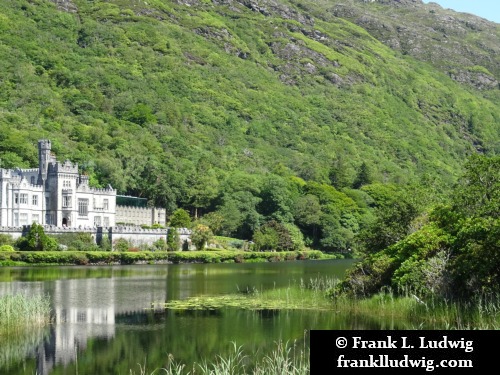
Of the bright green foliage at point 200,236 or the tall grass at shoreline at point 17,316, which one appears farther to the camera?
the bright green foliage at point 200,236

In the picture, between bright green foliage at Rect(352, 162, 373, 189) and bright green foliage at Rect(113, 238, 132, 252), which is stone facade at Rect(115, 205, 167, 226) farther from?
bright green foliage at Rect(352, 162, 373, 189)

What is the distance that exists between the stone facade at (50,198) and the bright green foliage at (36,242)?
912 centimetres

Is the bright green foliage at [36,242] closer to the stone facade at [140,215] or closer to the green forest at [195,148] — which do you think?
the stone facade at [140,215]

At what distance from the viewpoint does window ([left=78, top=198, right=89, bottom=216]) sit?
9162 centimetres

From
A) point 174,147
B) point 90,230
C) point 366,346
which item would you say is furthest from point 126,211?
point 366,346

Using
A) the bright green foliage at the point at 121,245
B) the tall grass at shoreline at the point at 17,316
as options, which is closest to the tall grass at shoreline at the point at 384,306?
the tall grass at shoreline at the point at 17,316

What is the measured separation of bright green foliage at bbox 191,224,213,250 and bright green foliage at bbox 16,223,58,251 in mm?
19536

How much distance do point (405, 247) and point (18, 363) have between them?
1661 cm

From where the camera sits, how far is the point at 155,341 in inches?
1001

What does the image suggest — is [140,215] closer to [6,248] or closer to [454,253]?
[6,248]

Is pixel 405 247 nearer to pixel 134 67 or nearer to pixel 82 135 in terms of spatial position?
pixel 82 135

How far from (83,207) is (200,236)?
14.6m

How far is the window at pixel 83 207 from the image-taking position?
301ft

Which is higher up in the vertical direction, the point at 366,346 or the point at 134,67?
the point at 134,67
